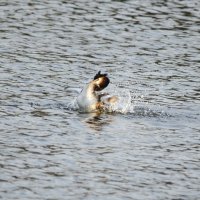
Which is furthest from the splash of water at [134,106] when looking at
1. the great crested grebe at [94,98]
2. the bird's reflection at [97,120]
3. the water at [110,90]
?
the bird's reflection at [97,120]

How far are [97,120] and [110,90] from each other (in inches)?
146

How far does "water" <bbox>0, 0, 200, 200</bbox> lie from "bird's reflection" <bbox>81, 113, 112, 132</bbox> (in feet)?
0.07

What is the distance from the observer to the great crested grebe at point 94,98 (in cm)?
2173

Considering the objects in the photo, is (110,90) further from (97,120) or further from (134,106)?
(97,120)

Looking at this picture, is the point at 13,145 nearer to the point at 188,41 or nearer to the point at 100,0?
the point at 188,41

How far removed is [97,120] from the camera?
20.9m

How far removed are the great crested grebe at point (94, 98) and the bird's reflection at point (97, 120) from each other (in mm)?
234

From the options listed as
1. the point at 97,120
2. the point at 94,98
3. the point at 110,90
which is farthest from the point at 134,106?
the point at 110,90

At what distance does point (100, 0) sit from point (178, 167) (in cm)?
1958

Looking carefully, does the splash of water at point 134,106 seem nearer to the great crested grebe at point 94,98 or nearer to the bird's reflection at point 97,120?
the great crested grebe at point 94,98

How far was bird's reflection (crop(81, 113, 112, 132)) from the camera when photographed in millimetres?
20062

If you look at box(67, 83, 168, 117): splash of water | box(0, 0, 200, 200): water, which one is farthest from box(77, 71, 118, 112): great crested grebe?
box(0, 0, 200, 200): water

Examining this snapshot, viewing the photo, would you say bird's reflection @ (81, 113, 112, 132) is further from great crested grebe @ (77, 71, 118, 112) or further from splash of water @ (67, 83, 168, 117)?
splash of water @ (67, 83, 168, 117)

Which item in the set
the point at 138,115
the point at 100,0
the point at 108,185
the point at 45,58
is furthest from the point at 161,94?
the point at 100,0
